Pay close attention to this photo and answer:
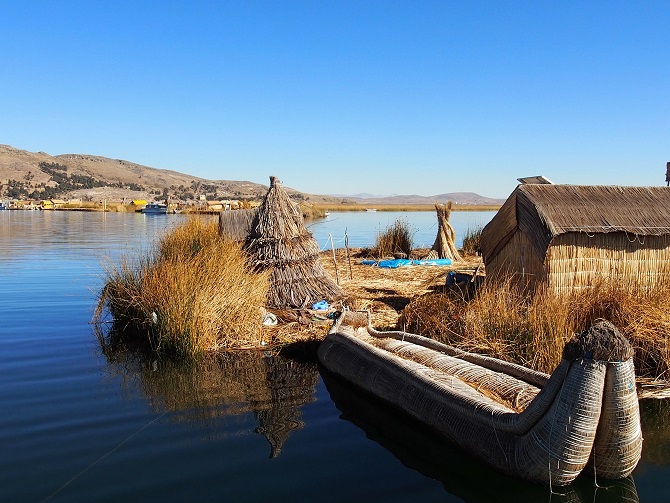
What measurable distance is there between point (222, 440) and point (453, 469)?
75.7 inches

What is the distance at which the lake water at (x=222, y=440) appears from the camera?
425cm

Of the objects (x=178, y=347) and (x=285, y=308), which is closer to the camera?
(x=178, y=347)

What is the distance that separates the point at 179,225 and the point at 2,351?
481 cm

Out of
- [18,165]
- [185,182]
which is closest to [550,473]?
[18,165]

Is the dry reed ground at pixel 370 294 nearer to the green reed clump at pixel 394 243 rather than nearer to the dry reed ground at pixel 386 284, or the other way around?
the dry reed ground at pixel 386 284

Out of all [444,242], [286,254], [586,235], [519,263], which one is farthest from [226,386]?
[444,242]

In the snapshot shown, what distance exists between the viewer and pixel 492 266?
1045 centimetres

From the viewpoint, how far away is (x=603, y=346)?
3723mm

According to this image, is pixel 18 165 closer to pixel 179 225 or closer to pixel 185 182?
pixel 185 182

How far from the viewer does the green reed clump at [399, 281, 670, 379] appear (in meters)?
6.62

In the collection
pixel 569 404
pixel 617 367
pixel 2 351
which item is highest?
pixel 617 367

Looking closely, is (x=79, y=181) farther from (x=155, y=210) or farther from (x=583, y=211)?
(x=583, y=211)

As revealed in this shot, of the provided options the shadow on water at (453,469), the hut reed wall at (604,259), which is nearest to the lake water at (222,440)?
the shadow on water at (453,469)

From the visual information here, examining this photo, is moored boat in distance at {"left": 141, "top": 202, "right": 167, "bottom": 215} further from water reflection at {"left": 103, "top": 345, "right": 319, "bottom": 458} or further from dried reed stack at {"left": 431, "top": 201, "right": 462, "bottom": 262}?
water reflection at {"left": 103, "top": 345, "right": 319, "bottom": 458}
